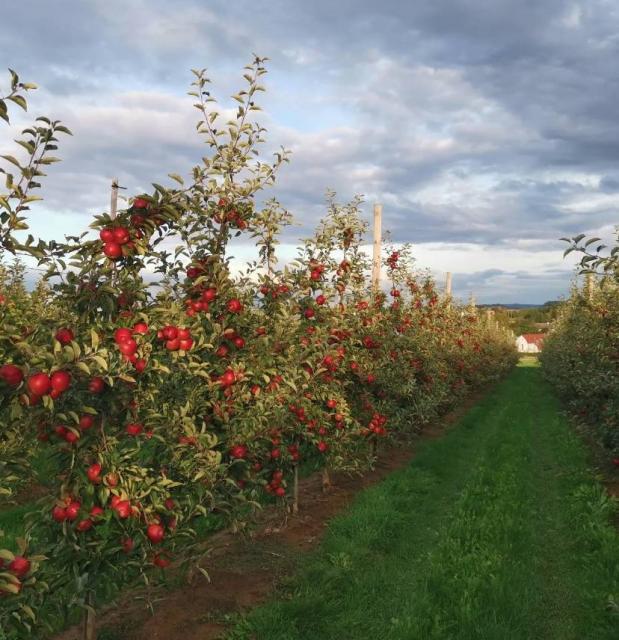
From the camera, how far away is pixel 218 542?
682cm

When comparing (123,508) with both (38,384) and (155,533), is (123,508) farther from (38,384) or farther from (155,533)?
(38,384)

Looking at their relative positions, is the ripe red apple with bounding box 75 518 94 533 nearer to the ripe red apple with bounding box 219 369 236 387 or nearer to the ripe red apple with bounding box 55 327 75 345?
the ripe red apple with bounding box 55 327 75 345

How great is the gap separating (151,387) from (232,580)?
2743 mm

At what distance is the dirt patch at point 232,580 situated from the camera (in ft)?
15.9

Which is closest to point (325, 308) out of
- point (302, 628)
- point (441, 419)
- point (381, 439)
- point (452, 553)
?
point (452, 553)

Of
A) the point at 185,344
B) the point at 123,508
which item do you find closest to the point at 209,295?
the point at 185,344

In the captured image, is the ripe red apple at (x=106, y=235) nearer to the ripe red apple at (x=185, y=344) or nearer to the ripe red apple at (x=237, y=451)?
the ripe red apple at (x=185, y=344)

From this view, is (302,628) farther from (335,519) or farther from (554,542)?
(554,542)

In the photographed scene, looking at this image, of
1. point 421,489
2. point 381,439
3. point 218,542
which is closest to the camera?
point 218,542

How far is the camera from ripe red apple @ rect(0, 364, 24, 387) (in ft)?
8.51

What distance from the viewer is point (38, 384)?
8.66 feet

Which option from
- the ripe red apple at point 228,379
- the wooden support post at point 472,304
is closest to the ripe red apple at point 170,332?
the ripe red apple at point 228,379

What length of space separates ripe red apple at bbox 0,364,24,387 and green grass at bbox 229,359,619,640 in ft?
10.3

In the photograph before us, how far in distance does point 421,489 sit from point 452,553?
9.68 ft
